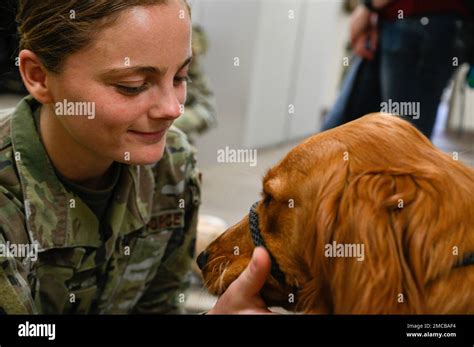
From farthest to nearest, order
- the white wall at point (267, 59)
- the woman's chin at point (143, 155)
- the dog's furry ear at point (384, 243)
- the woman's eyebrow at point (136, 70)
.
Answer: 1. the white wall at point (267, 59)
2. the woman's chin at point (143, 155)
3. the woman's eyebrow at point (136, 70)
4. the dog's furry ear at point (384, 243)

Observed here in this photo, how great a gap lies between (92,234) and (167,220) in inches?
9.0

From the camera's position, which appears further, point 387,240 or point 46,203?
point 46,203

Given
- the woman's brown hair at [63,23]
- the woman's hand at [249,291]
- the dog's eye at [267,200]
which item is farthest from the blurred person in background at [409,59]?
the woman's brown hair at [63,23]

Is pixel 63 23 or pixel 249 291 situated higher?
pixel 63 23

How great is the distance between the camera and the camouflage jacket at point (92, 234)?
1.15 metres

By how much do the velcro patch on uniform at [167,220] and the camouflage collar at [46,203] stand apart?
5.1 inches

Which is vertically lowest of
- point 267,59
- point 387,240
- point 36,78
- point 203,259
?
point 203,259

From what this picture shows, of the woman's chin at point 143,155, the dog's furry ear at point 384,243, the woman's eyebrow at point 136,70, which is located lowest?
the dog's furry ear at point 384,243

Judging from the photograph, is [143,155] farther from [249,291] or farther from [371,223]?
[371,223]

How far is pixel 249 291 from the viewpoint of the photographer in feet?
3.41

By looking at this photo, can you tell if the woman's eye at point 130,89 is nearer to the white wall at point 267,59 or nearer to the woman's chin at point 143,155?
the woman's chin at point 143,155

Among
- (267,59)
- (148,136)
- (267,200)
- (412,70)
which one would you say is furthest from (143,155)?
(267,59)

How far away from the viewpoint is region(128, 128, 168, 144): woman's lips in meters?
1.09

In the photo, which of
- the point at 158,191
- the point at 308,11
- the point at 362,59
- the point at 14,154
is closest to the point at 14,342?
the point at 14,154
